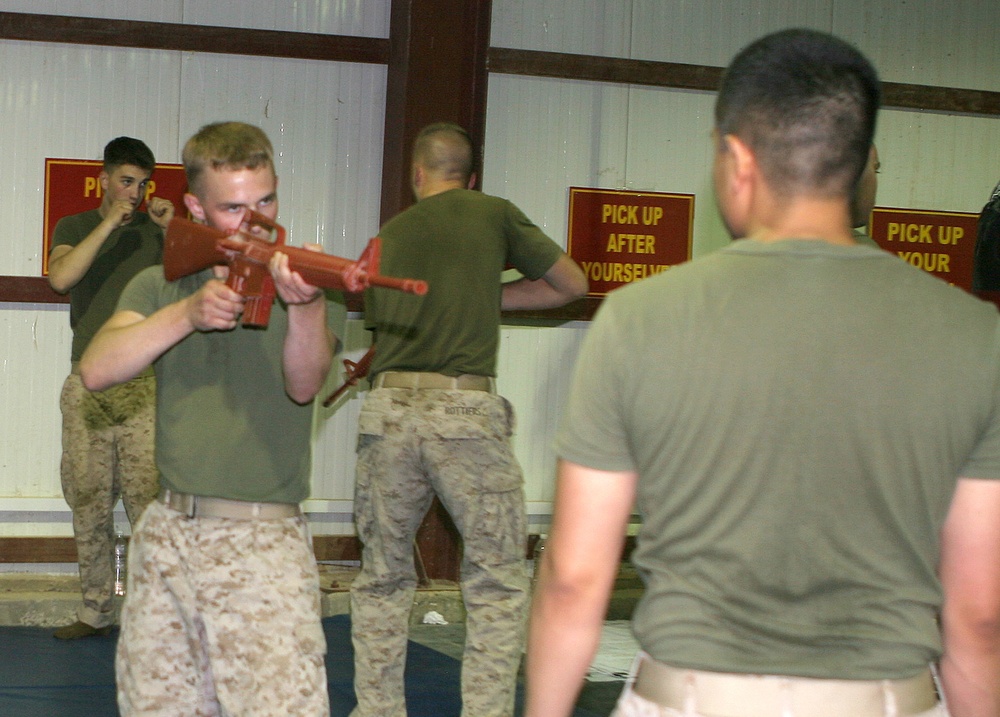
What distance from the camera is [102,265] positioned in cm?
522

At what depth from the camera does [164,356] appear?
262 centimetres

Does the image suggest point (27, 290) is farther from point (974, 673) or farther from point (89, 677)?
point (974, 673)

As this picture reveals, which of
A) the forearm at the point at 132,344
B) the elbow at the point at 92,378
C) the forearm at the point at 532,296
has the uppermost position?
the forearm at the point at 532,296

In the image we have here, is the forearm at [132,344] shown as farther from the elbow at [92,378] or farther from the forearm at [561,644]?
the forearm at [561,644]

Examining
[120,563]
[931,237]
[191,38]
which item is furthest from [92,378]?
[931,237]

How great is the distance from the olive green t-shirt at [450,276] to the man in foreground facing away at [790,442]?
2316mm

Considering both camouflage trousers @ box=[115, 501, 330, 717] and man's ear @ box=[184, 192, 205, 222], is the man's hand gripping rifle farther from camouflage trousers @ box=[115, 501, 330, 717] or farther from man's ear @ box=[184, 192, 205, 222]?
camouflage trousers @ box=[115, 501, 330, 717]

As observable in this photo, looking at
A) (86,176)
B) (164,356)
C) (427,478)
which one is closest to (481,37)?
(86,176)

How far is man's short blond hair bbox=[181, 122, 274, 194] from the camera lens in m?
2.56

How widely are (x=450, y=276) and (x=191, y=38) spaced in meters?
3.09

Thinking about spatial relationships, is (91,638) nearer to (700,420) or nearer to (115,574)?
(115,574)

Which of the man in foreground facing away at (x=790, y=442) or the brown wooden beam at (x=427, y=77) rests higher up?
the brown wooden beam at (x=427, y=77)

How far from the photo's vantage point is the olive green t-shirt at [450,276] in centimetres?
383

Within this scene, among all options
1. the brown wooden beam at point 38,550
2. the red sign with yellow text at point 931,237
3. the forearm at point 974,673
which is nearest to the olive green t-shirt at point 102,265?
the brown wooden beam at point 38,550
